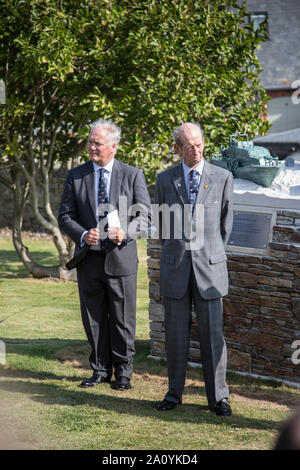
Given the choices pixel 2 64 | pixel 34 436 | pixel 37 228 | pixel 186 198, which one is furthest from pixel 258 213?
pixel 37 228

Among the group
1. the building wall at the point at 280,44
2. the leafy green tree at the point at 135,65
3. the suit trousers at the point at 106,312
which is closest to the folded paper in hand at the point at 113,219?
the suit trousers at the point at 106,312

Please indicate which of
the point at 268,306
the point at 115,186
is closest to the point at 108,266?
the point at 115,186

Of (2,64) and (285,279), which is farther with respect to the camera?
(2,64)

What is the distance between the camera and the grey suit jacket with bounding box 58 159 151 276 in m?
5.39

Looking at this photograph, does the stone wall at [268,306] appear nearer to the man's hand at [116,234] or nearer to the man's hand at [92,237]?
the man's hand at [116,234]

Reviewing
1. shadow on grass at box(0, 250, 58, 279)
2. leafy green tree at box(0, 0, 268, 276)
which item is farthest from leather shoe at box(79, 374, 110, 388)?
shadow on grass at box(0, 250, 58, 279)

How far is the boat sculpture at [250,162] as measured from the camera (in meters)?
6.08

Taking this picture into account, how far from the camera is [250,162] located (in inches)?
248

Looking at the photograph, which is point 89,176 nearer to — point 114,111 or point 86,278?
point 86,278

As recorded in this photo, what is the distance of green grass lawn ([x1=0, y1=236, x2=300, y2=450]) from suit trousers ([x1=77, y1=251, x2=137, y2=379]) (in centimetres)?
25

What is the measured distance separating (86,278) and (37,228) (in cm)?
1275

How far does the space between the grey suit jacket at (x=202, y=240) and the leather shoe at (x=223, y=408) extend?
0.82 metres

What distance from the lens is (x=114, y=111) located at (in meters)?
10.8

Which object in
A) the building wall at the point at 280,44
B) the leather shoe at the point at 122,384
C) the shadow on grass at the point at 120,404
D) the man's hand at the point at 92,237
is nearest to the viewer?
the shadow on grass at the point at 120,404
